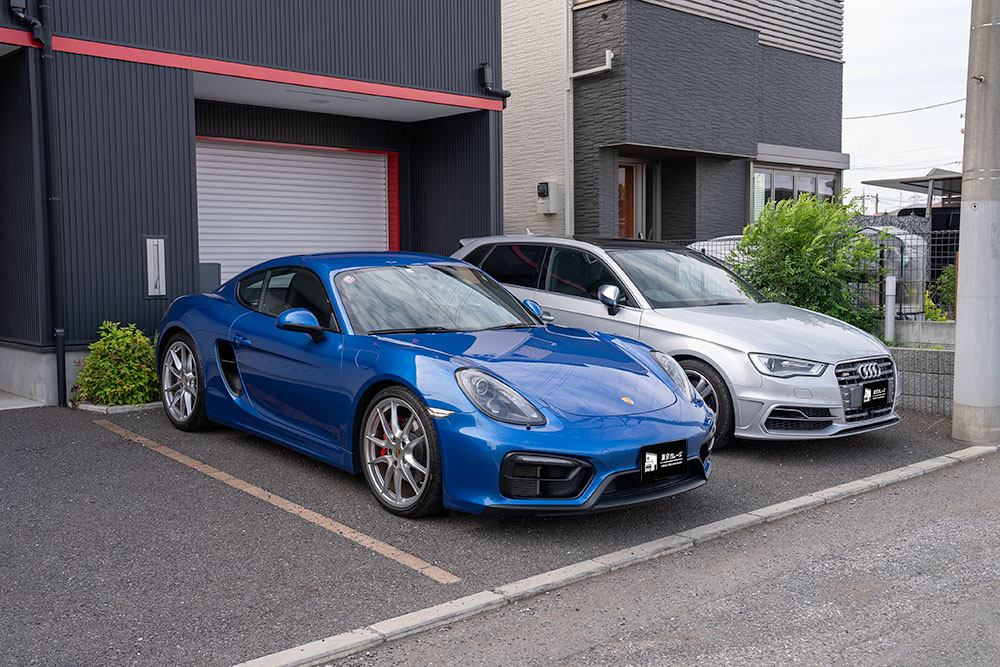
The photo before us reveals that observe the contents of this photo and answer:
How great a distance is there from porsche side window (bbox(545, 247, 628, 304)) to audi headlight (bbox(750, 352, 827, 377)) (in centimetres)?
135

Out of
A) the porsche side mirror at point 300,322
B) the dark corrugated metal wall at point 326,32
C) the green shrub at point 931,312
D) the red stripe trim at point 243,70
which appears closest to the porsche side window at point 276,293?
the porsche side mirror at point 300,322

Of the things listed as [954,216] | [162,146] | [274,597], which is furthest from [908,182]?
[274,597]

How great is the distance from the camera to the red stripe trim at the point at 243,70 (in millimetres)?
8152

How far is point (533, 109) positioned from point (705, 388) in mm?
11027

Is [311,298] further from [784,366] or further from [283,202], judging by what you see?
[283,202]

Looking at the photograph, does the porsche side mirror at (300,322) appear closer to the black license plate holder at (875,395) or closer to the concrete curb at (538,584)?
the concrete curb at (538,584)

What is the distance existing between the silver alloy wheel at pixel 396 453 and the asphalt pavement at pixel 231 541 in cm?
16

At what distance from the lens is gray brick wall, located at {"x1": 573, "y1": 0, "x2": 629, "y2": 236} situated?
50.2 ft

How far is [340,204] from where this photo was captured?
12789mm

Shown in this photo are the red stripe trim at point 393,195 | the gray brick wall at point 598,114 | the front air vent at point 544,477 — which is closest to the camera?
the front air vent at point 544,477

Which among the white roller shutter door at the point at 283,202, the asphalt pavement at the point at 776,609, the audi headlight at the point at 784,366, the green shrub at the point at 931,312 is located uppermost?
the white roller shutter door at the point at 283,202

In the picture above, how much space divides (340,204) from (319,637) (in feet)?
32.1

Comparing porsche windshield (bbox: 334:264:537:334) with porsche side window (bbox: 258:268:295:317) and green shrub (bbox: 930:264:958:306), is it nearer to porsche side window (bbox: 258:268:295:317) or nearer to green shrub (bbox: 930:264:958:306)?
porsche side window (bbox: 258:268:295:317)

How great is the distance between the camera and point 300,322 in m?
5.38
